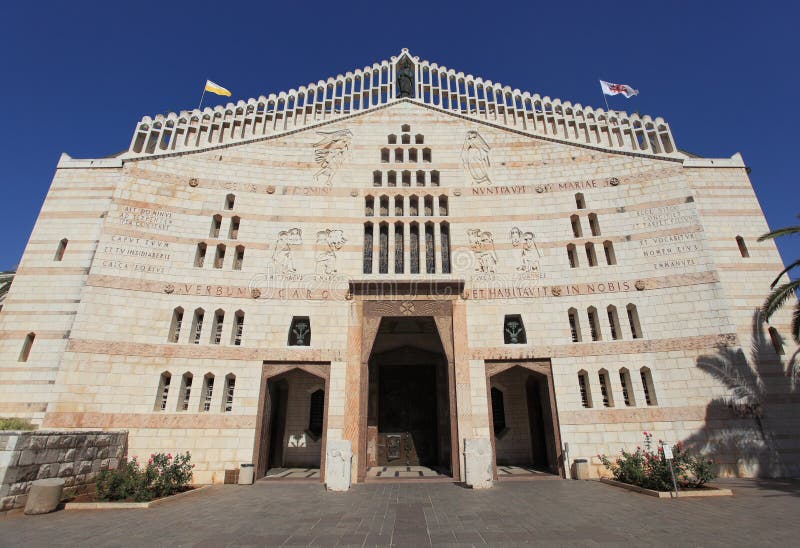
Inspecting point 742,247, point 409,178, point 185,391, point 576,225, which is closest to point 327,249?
point 409,178

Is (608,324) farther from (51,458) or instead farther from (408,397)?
(51,458)

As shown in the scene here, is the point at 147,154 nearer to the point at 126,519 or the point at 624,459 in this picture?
the point at 126,519

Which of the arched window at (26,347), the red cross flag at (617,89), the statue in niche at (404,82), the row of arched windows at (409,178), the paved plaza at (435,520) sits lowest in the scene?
the paved plaza at (435,520)

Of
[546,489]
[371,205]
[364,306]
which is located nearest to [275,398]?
[364,306]

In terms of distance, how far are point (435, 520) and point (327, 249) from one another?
13.2m

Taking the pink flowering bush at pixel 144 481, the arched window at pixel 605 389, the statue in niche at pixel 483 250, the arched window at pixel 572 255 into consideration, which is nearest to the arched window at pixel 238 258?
the pink flowering bush at pixel 144 481

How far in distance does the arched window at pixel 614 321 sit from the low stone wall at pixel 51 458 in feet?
72.9

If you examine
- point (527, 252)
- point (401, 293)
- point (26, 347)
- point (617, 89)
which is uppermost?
point (617, 89)

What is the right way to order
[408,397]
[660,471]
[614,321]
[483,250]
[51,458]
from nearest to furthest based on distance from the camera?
[51,458]
[660,471]
[614,321]
[483,250]
[408,397]

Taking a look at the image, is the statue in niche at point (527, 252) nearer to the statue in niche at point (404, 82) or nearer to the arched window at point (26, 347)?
the statue in niche at point (404, 82)

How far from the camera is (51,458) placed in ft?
38.1

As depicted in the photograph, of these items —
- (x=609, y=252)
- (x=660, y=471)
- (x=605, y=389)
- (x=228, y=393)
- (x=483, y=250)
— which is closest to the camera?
(x=660, y=471)

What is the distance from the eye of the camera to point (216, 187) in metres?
20.0

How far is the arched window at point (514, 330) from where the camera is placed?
58.1ft
